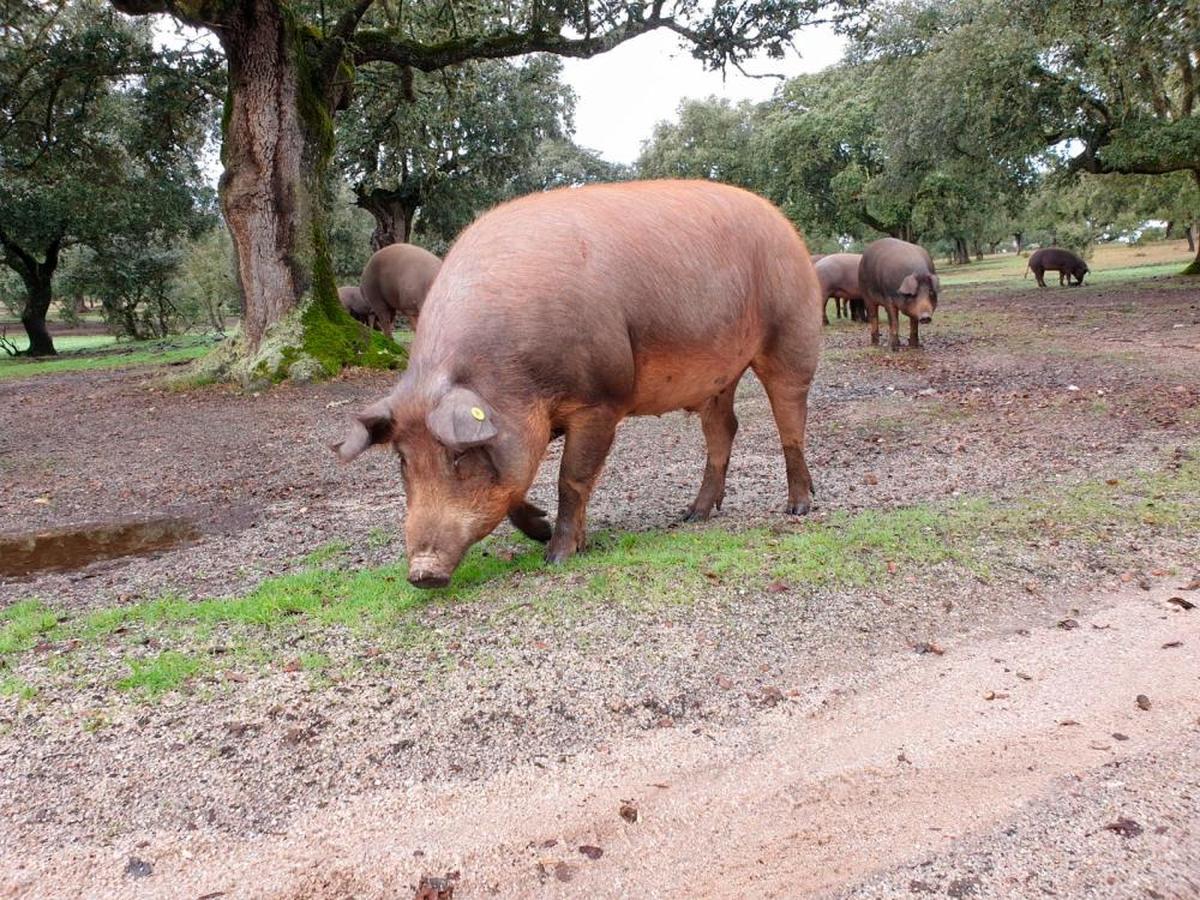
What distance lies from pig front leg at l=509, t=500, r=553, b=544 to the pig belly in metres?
0.94

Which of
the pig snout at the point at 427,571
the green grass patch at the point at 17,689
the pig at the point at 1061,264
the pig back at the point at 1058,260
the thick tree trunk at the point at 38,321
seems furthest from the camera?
the pig back at the point at 1058,260

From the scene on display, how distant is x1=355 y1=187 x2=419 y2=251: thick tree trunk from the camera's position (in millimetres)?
28500

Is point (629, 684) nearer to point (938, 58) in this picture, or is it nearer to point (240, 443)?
point (240, 443)

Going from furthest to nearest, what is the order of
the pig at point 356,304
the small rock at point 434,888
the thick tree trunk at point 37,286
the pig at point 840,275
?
the pig at point 356,304, the thick tree trunk at point 37,286, the pig at point 840,275, the small rock at point 434,888

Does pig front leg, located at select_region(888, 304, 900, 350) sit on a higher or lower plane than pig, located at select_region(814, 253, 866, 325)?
lower

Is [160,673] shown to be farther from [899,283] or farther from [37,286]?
[37,286]

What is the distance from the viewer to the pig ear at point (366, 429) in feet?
14.0

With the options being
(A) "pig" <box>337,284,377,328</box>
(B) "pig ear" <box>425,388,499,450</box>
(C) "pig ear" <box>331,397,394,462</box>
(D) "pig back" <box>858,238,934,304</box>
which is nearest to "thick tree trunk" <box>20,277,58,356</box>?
(A) "pig" <box>337,284,377,328</box>

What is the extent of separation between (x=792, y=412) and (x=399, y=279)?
15069mm

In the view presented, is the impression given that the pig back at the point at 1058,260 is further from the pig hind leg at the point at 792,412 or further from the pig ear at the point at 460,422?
the pig ear at the point at 460,422

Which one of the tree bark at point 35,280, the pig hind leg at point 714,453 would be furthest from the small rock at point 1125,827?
the tree bark at point 35,280

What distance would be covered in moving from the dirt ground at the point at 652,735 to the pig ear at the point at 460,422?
3.17 feet

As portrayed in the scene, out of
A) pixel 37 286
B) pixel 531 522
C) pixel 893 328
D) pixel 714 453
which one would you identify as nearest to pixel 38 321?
pixel 37 286

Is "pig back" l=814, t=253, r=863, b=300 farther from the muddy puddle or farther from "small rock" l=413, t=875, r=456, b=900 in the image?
"small rock" l=413, t=875, r=456, b=900
